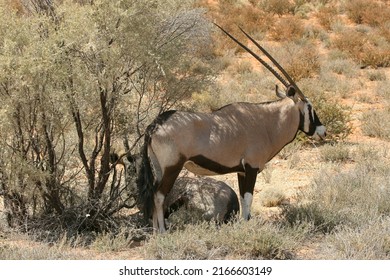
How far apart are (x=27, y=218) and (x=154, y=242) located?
1.88 m

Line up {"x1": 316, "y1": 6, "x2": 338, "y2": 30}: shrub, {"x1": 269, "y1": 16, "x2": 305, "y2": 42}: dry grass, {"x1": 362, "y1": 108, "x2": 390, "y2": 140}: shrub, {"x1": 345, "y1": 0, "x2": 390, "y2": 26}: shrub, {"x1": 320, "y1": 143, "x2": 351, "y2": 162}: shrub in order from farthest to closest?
{"x1": 316, "y1": 6, "x2": 338, "y2": 30}: shrub < {"x1": 345, "y1": 0, "x2": 390, "y2": 26}: shrub < {"x1": 269, "y1": 16, "x2": 305, "y2": 42}: dry grass < {"x1": 362, "y1": 108, "x2": 390, "y2": 140}: shrub < {"x1": 320, "y1": 143, "x2": 351, "y2": 162}: shrub

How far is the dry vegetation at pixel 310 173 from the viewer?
616 centimetres

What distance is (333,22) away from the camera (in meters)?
25.4

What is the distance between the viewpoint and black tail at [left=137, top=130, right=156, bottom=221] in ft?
21.9

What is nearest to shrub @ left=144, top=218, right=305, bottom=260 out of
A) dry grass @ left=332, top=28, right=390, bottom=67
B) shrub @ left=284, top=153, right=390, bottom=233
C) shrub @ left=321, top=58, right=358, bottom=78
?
shrub @ left=284, top=153, right=390, bottom=233

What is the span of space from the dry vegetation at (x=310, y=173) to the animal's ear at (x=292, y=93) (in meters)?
1.31

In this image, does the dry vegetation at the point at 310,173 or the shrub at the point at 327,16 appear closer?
the dry vegetation at the point at 310,173

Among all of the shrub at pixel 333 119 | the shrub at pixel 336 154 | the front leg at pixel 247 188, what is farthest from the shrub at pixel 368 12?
the front leg at pixel 247 188

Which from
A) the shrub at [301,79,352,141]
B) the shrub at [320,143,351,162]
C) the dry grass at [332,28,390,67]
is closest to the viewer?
the shrub at [320,143,351,162]

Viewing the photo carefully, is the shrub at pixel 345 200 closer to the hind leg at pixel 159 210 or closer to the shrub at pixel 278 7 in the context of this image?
the hind leg at pixel 159 210

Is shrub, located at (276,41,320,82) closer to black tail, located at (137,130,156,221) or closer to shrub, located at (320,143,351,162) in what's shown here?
shrub, located at (320,143,351,162)

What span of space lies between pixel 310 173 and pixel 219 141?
405 cm

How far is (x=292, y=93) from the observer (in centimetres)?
736

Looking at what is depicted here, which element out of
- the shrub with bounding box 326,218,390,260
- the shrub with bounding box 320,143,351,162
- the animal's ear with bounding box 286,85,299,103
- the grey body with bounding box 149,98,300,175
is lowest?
the shrub with bounding box 320,143,351,162
